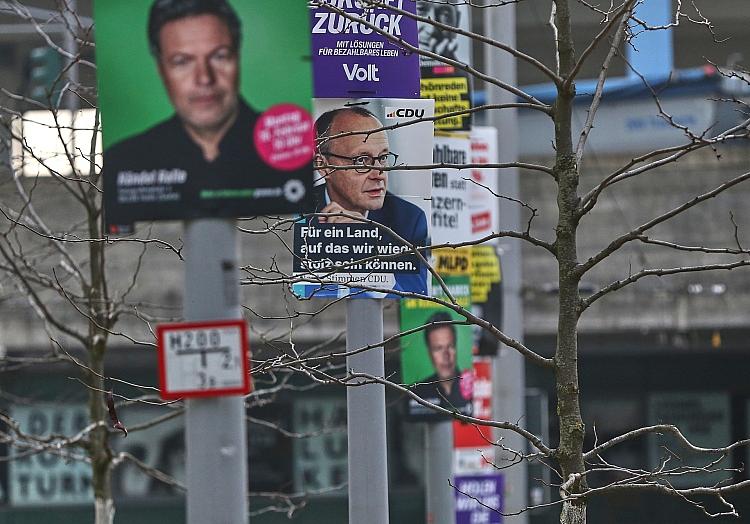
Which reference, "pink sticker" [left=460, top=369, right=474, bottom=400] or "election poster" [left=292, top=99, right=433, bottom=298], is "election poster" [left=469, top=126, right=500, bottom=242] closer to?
"pink sticker" [left=460, top=369, right=474, bottom=400]

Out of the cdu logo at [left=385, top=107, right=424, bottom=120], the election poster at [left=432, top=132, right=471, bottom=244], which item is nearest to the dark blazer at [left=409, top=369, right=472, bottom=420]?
the election poster at [left=432, top=132, right=471, bottom=244]

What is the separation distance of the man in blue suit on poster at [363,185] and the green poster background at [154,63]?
9.12 feet

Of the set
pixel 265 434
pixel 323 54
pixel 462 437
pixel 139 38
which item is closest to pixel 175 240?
pixel 265 434

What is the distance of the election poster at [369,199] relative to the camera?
892cm

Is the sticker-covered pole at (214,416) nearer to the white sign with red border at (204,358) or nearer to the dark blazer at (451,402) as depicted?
the white sign with red border at (204,358)

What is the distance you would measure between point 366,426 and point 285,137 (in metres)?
3.95

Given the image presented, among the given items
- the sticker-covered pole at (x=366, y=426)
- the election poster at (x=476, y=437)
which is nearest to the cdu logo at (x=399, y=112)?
the sticker-covered pole at (x=366, y=426)

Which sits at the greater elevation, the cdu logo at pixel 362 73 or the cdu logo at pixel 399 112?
the cdu logo at pixel 362 73

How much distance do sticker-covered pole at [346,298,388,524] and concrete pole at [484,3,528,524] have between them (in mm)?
6492

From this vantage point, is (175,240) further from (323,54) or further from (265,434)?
(323,54)

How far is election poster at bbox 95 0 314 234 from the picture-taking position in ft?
18.9

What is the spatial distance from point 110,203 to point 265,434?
20.5 meters

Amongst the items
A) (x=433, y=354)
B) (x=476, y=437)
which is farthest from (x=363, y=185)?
(x=476, y=437)

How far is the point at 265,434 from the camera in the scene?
2603 cm
